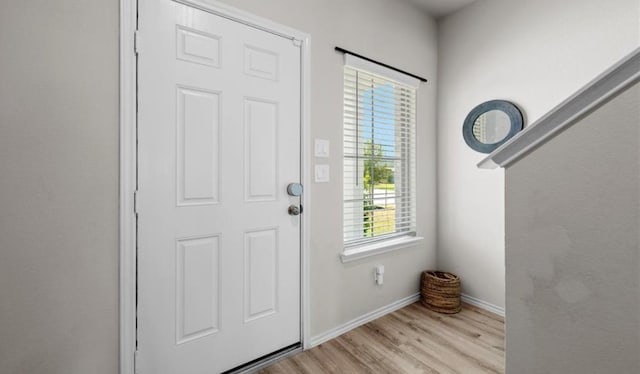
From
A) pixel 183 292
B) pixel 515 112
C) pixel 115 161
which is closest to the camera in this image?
pixel 115 161

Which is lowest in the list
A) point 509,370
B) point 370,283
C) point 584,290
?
point 370,283

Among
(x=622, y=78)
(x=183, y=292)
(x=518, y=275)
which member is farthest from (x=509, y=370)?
(x=183, y=292)

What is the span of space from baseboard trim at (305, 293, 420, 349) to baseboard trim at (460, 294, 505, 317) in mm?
410

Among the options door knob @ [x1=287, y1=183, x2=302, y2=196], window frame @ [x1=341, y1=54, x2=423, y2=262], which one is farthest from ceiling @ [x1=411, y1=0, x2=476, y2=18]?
door knob @ [x1=287, y1=183, x2=302, y2=196]

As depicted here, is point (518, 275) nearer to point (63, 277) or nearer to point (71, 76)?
point (63, 277)

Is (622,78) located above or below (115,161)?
above

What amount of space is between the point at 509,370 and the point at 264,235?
1.25 m

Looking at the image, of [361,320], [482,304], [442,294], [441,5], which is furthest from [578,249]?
[441,5]

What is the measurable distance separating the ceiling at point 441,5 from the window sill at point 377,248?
2.06 metres

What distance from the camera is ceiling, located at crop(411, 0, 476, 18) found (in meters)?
2.47

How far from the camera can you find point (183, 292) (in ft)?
4.73

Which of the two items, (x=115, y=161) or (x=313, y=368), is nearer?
(x=115, y=161)

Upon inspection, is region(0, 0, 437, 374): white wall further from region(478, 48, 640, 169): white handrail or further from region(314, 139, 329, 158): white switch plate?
region(478, 48, 640, 169): white handrail

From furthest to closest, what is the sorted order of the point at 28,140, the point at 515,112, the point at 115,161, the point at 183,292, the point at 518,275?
the point at 515,112, the point at 183,292, the point at 115,161, the point at 28,140, the point at 518,275
